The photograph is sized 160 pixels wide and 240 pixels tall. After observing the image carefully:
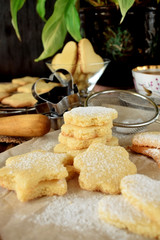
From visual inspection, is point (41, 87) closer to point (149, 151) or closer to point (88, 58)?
point (88, 58)

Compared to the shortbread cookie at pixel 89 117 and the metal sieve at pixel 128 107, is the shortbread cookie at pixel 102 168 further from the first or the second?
the metal sieve at pixel 128 107

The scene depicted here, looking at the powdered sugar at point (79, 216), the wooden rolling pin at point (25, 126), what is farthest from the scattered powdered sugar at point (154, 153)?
the wooden rolling pin at point (25, 126)

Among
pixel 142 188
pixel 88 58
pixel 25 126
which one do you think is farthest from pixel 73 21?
pixel 142 188

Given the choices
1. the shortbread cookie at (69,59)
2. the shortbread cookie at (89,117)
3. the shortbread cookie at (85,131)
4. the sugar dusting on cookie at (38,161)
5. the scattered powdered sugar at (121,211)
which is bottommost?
the scattered powdered sugar at (121,211)

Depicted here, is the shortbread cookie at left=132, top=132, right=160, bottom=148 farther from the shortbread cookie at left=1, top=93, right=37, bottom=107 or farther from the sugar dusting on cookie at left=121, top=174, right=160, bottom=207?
the shortbread cookie at left=1, top=93, right=37, bottom=107

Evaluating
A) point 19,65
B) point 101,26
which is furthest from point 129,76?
point 19,65

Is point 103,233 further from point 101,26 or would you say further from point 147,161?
point 101,26

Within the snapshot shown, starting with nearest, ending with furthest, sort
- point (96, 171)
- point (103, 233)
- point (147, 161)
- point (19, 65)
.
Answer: point (103, 233) < point (96, 171) < point (147, 161) < point (19, 65)

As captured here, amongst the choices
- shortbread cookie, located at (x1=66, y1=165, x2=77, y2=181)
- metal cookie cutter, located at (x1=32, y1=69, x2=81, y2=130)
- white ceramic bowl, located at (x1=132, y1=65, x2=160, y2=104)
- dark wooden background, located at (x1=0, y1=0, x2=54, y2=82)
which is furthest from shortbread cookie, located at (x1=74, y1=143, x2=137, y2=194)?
dark wooden background, located at (x1=0, y1=0, x2=54, y2=82)
